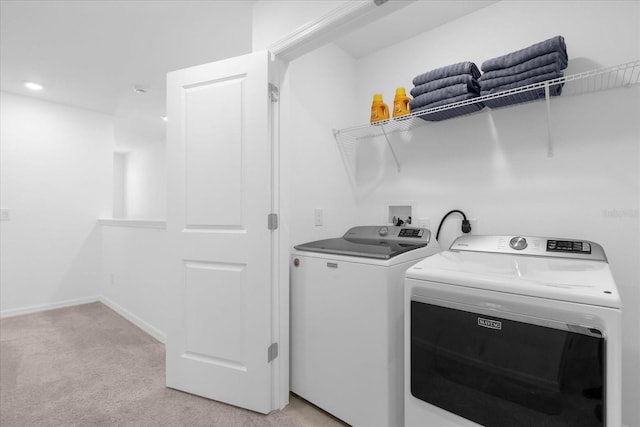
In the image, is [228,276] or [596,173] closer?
[596,173]

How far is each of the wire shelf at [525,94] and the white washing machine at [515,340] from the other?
723mm

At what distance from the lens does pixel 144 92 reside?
11.1ft

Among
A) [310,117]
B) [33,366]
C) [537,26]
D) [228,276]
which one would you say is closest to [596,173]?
[537,26]

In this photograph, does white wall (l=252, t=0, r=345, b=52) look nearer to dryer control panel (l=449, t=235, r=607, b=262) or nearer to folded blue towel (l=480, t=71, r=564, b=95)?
folded blue towel (l=480, t=71, r=564, b=95)

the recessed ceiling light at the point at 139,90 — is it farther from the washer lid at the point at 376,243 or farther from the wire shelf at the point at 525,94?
the washer lid at the point at 376,243

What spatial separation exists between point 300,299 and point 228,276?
1.39ft

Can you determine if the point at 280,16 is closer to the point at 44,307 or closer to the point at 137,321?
the point at 137,321

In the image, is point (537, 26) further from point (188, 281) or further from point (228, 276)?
point (188, 281)

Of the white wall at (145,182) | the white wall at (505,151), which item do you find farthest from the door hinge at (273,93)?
the white wall at (145,182)

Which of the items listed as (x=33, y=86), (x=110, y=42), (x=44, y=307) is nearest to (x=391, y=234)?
(x=110, y=42)

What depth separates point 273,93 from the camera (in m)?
1.71

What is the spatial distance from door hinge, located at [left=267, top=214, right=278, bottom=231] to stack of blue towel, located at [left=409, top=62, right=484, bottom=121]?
3.43 ft

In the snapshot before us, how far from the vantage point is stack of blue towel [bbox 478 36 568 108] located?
143 centimetres

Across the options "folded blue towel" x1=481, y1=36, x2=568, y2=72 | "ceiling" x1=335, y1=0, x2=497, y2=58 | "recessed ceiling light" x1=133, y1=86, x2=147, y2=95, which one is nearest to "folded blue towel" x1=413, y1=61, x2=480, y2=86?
"folded blue towel" x1=481, y1=36, x2=568, y2=72
